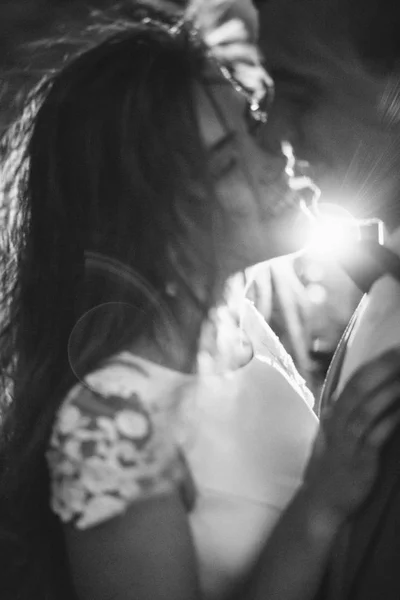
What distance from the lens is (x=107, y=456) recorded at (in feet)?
1.76

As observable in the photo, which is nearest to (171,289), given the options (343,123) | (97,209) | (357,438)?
(97,209)

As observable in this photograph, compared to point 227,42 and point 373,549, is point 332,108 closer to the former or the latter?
point 227,42

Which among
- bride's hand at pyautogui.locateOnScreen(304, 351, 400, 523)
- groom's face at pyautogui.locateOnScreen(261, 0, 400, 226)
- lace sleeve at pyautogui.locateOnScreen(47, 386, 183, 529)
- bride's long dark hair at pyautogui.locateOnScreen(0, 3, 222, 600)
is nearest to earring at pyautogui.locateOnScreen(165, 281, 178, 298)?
→ bride's long dark hair at pyautogui.locateOnScreen(0, 3, 222, 600)

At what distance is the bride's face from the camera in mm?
→ 600

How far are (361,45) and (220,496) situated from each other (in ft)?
2.85

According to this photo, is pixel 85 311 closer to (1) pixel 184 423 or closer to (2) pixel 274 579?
(1) pixel 184 423

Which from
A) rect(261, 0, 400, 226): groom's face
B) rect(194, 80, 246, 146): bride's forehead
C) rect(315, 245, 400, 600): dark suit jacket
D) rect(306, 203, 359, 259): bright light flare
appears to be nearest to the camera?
rect(315, 245, 400, 600): dark suit jacket

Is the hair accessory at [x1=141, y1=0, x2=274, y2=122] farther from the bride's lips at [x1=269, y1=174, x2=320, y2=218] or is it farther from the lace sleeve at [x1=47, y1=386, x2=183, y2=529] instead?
the lace sleeve at [x1=47, y1=386, x2=183, y2=529]

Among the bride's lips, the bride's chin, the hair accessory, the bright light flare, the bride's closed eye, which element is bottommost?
the bright light flare

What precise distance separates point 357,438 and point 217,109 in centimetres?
42

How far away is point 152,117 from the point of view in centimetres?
60

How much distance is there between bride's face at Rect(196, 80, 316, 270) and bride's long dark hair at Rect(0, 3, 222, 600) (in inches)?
0.7

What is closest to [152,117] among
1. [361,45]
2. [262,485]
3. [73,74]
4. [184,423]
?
[73,74]

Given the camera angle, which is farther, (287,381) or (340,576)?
(287,381)
